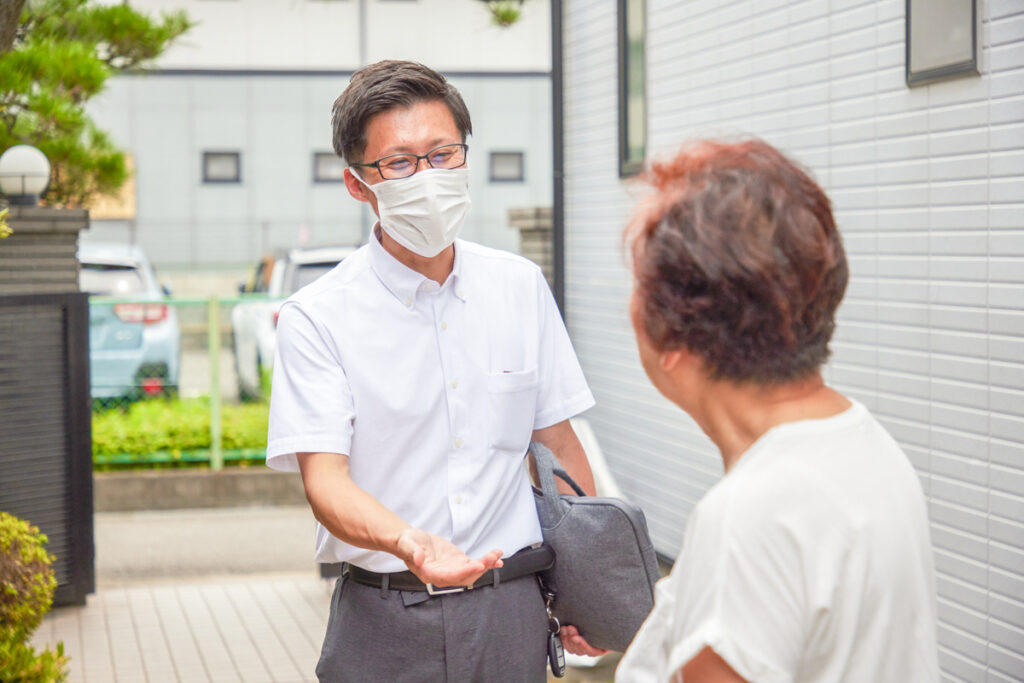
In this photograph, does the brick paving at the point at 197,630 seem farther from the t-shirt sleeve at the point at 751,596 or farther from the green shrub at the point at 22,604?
the t-shirt sleeve at the point at 751,596

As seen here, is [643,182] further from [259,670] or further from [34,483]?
[34,483]

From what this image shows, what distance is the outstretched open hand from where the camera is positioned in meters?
1.83

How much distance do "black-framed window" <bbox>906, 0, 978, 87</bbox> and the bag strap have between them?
2.37 metres

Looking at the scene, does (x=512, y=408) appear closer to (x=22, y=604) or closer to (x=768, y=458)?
(x=768, y=458)

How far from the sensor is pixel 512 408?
2.29 meters

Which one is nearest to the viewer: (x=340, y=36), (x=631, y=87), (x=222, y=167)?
(x=631, y=87)

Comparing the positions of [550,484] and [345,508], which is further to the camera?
[550,484]

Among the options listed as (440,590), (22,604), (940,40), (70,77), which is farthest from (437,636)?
(70,77)

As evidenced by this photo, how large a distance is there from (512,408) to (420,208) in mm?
434

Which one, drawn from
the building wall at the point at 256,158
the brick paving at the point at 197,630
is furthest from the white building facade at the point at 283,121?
the brick paving at the point at 197,630

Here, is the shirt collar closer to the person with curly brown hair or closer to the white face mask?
the white face mask

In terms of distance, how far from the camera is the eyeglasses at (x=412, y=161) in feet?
7.65

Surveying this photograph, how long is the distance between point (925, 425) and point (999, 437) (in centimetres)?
44

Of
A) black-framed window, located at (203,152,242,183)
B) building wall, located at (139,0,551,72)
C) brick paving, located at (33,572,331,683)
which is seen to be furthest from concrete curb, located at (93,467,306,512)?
black-framed window, located at (203,152,242,183)
